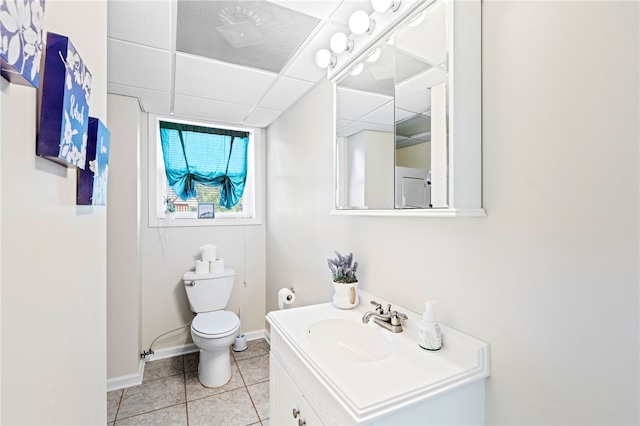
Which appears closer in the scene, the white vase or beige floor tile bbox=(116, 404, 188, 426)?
the white vase

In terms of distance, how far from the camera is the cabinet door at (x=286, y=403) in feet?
3.48

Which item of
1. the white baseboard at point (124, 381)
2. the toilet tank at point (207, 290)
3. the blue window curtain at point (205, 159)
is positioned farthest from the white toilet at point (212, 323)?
the blue window curtain at point (205, 159)

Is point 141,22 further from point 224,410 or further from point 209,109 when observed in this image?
point 224,410

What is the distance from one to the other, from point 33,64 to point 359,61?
1.27 metres

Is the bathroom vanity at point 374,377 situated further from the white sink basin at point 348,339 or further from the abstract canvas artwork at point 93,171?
the abstract canvas artwork at point 93,171

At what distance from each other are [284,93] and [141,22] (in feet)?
3.25

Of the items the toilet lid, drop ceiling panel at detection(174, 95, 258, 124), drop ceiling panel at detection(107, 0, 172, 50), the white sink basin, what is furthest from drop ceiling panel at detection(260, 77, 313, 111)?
the toilet lid

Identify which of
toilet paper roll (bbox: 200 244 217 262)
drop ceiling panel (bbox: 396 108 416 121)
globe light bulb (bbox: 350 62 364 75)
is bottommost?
toilet paper roll (bbox: 200 244 217 262)

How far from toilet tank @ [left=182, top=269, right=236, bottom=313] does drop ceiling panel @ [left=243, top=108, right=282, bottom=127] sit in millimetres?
1440

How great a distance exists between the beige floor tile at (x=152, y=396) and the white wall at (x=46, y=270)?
1.28 metres

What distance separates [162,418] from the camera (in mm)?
1913

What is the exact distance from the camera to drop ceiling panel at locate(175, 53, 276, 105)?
5.83ft

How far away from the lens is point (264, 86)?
A: 81.8 inches

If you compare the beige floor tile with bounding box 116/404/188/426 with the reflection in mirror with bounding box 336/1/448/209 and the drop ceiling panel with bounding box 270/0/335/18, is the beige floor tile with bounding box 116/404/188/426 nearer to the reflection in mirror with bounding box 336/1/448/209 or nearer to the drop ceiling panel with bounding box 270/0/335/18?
the reflection in mirror with bounding box 336/1/448/209
